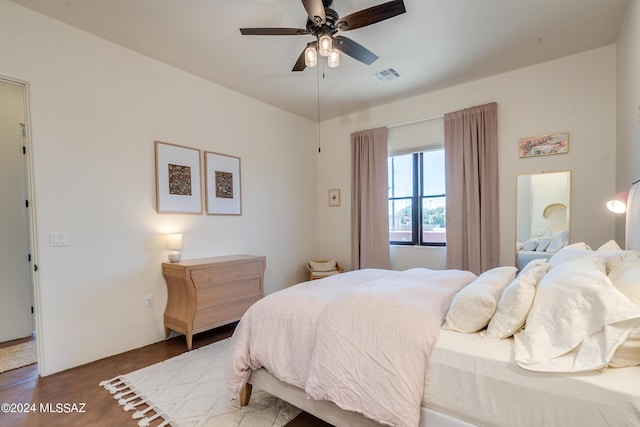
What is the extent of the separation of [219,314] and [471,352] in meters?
2.55

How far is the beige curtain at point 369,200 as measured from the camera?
4.35 meters

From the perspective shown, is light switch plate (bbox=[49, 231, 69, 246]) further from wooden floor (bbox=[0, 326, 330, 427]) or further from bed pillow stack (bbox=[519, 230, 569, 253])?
bed pillow stack (bbox=[519, 230, 569, 253])

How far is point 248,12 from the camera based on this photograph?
2414mm

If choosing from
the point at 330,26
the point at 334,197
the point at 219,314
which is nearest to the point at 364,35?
the point at 330,26

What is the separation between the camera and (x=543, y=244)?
10.7 feet

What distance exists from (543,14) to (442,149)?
1725 mm

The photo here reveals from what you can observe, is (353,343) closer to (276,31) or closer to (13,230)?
(276,31)

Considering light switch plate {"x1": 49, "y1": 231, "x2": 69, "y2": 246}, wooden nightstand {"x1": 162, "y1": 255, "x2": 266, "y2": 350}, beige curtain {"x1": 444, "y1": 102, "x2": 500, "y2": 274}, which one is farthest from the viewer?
beige curtain {"x1": 444, "y1": 102, "x2": 500, "y2": 274}

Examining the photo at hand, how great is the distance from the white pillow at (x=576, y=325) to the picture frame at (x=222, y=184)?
3272 millimetres

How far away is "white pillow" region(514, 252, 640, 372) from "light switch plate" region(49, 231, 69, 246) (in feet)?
10.8

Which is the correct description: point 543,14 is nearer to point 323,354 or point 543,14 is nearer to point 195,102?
point 323,354

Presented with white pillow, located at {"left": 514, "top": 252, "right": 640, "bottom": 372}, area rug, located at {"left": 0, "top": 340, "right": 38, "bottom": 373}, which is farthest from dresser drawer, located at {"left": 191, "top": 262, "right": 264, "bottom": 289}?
white pillow, located at {"left": 514, "top": 252, "right": 640, "bottom": 372}

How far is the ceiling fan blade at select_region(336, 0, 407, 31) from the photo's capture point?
73.2 inches

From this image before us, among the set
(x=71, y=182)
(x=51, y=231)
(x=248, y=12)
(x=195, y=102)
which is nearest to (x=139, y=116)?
(x=195, y=102)
